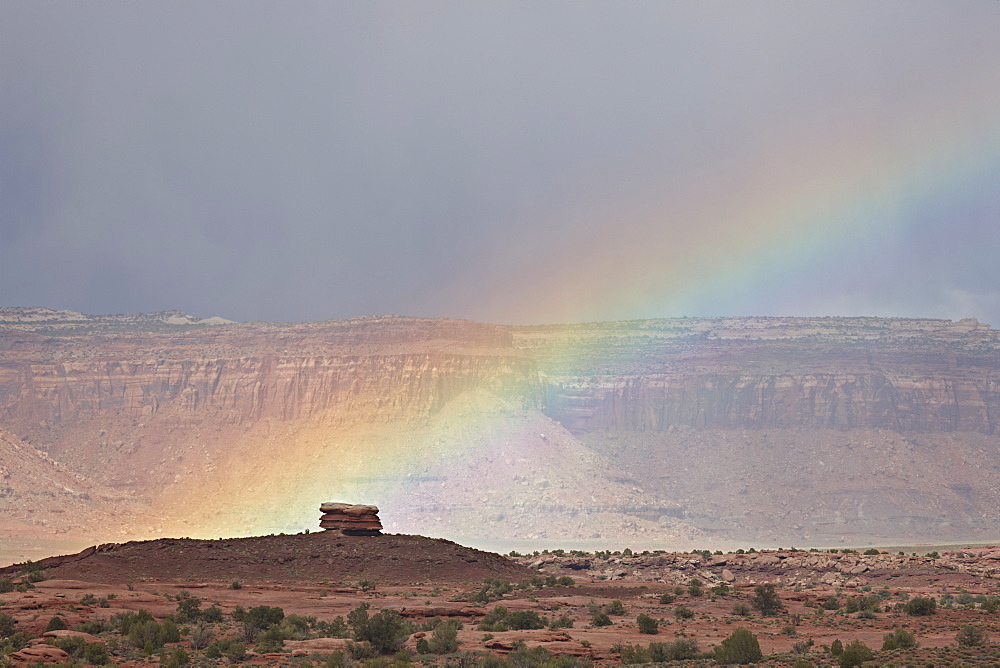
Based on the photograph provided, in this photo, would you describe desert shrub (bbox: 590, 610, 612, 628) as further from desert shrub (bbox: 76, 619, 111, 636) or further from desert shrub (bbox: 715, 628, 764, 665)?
desert shrub (bbox: 76, 619, 111, 636)

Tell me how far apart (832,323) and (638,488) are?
157 ft

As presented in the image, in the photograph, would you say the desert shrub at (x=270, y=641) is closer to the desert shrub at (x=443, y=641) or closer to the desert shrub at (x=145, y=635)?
the desert shrub at (x=145, y=635)

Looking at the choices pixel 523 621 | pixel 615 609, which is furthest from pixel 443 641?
pixel 615 609

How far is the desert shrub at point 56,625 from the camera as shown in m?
34.7

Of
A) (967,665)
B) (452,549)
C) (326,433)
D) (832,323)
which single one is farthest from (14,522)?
(832,323)

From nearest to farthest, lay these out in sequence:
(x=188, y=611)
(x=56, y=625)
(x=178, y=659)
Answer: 1. (x=178, y=659)
2. (x=56, y=625)
3. (x=188, y=611)

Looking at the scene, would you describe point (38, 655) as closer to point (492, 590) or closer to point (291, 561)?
point (492, 590)

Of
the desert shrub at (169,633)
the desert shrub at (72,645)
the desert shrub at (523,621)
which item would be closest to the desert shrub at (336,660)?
the desert shrub at (169,633)

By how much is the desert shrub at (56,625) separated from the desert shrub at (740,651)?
19574 mm

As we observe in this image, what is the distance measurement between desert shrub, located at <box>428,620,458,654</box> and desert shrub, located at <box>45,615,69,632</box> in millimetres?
11262

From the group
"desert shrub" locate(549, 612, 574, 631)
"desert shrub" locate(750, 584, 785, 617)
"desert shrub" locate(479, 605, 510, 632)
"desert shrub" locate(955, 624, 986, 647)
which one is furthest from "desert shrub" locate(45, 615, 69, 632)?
"desert shrub" locate(955, 624, 986, 647)

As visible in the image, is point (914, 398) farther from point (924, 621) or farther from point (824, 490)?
point (924, 621)

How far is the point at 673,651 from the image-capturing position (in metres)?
32.2

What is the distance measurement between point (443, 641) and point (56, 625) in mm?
11875
